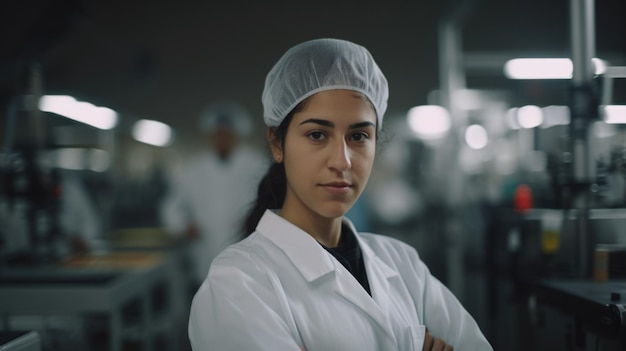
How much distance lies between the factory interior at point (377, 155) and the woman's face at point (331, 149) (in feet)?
0.80

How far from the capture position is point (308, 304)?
0.96m

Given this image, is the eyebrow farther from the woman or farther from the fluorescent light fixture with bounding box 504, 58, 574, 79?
the fluorescent light fixture with bounding box 504, 58, 574, 79

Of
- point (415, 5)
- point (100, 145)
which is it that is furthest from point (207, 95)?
point (415, 5)

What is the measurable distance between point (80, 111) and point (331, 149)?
4322 millimetres

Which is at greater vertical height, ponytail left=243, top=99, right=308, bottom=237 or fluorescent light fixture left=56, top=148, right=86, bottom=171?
fluorescent light fixture left=56, top=148, right=86, bottom=171

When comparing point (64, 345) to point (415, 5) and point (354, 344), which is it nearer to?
point (354, 344)

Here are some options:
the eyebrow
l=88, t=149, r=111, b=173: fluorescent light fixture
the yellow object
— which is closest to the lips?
the eyebrow

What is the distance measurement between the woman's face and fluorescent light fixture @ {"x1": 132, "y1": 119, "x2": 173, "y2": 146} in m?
5.81

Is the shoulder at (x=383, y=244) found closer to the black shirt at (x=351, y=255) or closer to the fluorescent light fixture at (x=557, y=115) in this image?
the black shirt at (x=351, y=255)

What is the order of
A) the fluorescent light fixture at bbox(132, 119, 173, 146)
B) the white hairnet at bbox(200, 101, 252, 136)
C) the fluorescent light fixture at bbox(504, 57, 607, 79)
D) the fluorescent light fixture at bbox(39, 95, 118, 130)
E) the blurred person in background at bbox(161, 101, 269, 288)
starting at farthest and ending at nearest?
the fluorescent light fixture at bbox(132, 119, 173, 146) → the fluorescent light fixture at bbox(39, 95, 118, 130) → the fluorescent light fixture at bbox(504, 57, 607, 79) → the white hairnet at bbox(200, 101, 252, 136) → the blurred person in background at bbox(161, 101, 269, 288)

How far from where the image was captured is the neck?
1.08 metres

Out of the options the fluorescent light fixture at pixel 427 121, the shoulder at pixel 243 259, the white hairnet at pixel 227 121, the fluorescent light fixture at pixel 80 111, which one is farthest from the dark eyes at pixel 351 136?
the fluorescent light fixture at pixel 427 121

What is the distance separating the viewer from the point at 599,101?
1.54 meters

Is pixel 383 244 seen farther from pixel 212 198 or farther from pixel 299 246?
pixel 212 198
